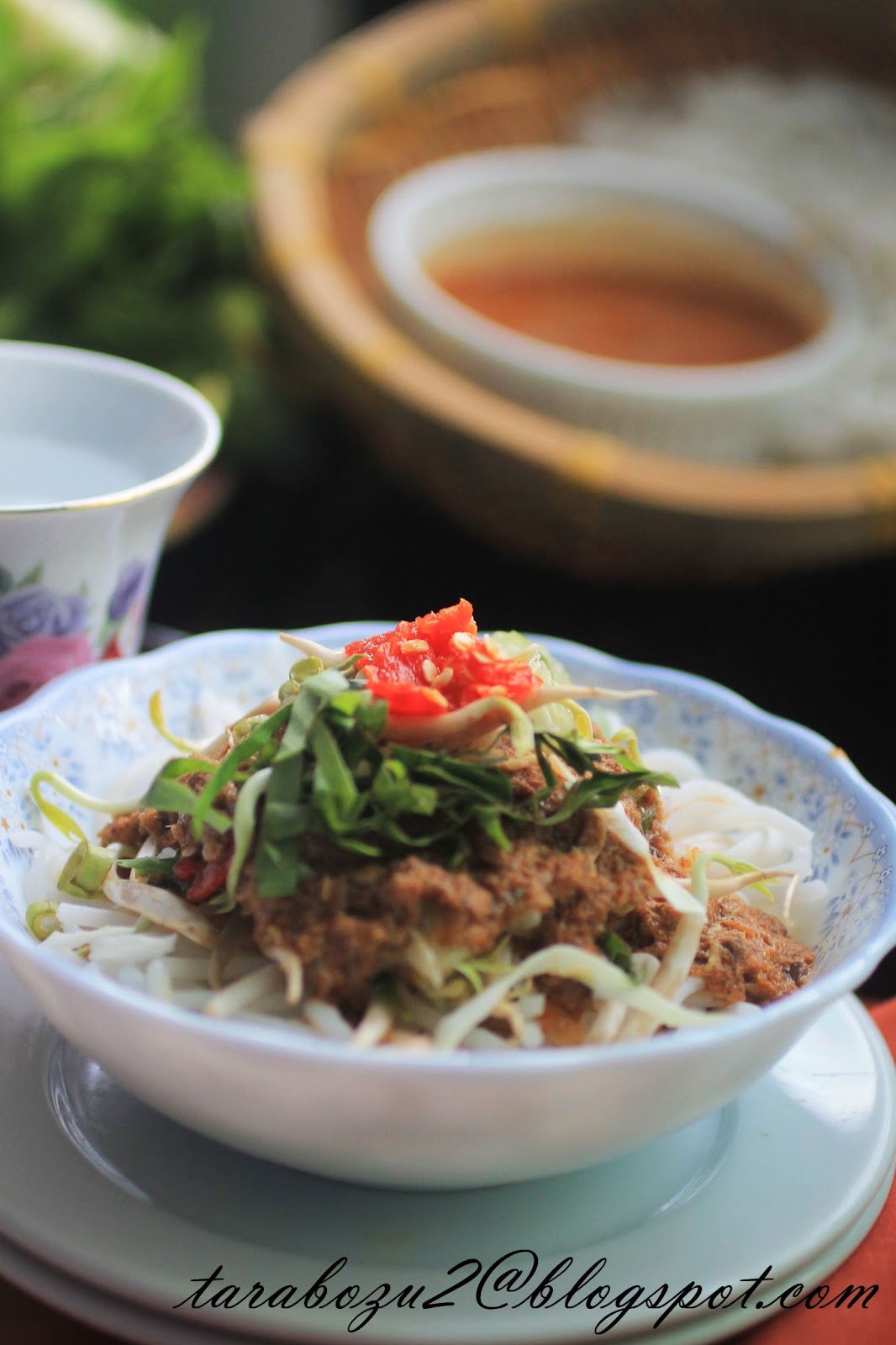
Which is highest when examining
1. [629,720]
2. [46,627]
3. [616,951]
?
[616,951]

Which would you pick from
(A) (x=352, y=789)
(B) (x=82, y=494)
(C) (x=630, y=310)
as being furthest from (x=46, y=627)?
(C) (x=630, y=310)

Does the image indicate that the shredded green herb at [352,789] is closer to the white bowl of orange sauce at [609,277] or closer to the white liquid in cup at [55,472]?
the white liquid in cup at [55,472]

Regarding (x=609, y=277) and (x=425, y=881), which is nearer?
(x=425, y=881)

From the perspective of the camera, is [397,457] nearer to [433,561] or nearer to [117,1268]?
[433,561]

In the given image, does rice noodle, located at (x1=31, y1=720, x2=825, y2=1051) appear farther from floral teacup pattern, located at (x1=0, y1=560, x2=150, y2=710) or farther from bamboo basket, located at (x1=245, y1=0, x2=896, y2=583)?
bamboo basket, located at (x1=245, y1=0, x2=896, y2=583)

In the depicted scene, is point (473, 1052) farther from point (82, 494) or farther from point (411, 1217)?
point (82, 494)

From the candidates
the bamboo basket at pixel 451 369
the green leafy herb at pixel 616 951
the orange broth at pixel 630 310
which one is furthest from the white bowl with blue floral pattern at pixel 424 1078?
the orange broth at pixel 630 310

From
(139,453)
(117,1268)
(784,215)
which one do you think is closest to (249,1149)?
(117,1268)
